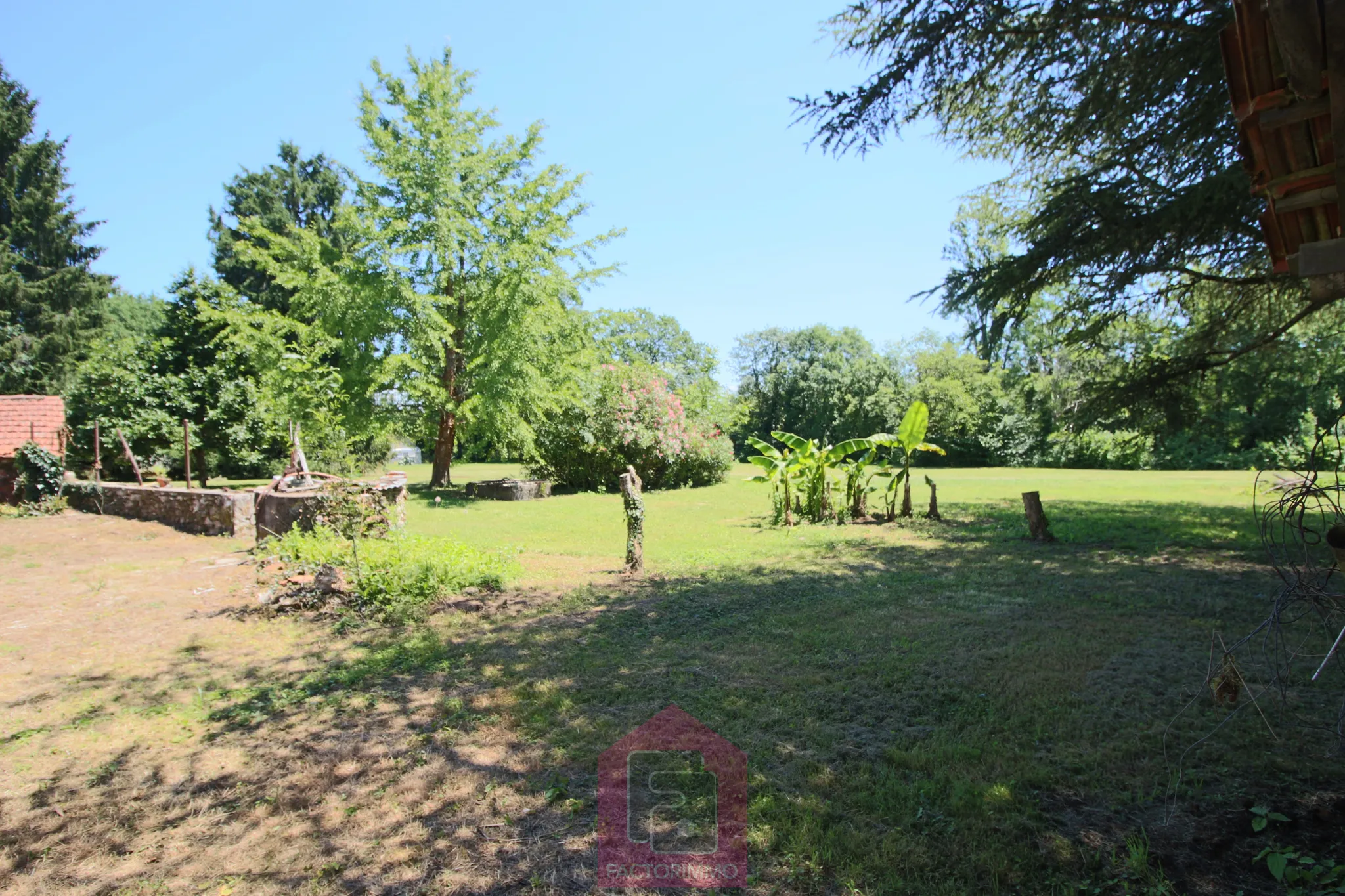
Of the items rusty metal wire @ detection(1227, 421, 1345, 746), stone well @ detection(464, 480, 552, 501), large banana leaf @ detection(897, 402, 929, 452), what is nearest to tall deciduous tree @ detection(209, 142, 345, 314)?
stone well @ detection(464, 480, 552, 501)

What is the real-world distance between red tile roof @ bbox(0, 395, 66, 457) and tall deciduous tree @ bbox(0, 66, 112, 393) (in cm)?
1704

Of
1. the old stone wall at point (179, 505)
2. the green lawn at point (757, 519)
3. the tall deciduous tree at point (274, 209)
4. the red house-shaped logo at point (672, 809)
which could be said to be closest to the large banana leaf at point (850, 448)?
the green lawn at point (757, 519)

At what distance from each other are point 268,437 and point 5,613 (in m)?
15.4

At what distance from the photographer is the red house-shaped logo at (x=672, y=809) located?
9.02 feet

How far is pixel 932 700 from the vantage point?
4297 millimetres

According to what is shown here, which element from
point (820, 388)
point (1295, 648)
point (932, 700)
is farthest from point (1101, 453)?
point (932, 700)

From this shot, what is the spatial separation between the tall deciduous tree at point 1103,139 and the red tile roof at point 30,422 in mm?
19948

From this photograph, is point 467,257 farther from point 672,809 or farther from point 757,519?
point 672,809

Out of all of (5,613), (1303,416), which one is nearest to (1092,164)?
(5,613)

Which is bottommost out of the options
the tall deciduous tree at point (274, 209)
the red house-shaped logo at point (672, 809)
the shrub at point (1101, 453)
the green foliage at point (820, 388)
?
the red house-shaped logo at point (672, 809)

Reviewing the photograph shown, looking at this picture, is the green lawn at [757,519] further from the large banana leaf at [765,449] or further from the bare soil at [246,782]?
the bare soil at [246,782]

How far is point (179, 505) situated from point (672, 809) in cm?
1363

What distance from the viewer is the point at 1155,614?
20.1ft

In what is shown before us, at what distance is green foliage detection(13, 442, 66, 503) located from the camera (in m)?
15.8
